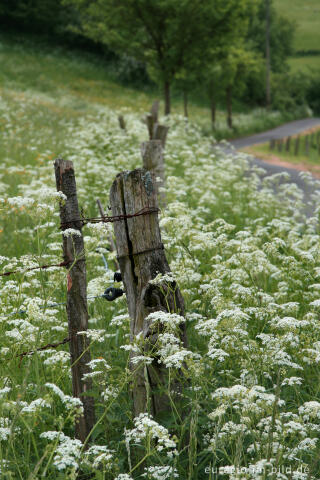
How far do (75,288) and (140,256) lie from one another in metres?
0.48

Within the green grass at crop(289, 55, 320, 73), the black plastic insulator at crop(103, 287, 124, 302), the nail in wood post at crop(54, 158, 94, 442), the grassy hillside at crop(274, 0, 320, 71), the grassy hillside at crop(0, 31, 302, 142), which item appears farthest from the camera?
the grassy hillside at crop(274, 0, 320, 71)

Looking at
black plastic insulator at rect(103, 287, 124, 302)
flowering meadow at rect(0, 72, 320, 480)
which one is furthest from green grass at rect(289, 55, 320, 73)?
black plastic insulator at rect(103, 287, 124, 302)

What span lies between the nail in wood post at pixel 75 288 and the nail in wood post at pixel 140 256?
287 mm

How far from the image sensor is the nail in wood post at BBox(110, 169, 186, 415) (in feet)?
10.8

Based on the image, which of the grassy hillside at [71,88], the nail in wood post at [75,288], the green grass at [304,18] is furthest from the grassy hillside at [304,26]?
the nail in wood post at [75,288]

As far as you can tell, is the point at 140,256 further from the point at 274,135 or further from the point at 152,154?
the point at 274,135

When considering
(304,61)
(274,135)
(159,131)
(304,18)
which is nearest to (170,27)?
(274,135)

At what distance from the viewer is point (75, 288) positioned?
10.8 ft

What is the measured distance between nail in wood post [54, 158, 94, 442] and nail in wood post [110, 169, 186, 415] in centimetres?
29

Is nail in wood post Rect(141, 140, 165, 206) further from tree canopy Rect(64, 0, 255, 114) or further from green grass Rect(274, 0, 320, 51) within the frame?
green grass Rect(274, 0, 320, 51)

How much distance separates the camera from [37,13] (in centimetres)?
5053

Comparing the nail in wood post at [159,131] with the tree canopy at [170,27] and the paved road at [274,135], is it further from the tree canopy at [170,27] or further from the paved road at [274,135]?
the tree canopy at [170,27]

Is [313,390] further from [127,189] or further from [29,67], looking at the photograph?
[29,67]

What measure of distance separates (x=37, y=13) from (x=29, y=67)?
14.4m
